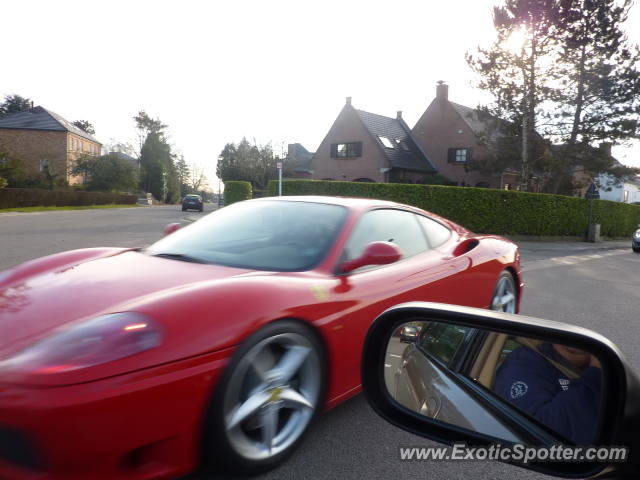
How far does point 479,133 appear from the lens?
103 feet

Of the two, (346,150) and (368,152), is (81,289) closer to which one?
(368,152)

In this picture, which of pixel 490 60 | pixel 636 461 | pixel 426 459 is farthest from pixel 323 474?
pixel 490 60

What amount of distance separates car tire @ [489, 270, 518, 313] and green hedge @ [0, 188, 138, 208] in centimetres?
3584

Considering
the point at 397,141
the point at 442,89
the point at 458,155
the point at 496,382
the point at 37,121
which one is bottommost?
the point at 496,382

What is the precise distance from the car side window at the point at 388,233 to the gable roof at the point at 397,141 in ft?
99.1

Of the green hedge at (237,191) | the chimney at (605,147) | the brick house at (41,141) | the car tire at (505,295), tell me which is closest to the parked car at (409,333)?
the car tire at (505,295)

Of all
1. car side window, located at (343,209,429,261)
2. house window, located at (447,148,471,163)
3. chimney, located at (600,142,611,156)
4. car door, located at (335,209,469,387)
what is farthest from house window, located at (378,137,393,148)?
car side window, located at (343,209,429,261)

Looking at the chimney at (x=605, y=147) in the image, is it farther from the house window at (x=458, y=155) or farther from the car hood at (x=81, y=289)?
the car hood at (x=81, y=289)

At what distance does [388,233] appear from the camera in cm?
334

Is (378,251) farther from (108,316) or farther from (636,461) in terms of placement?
(636,461)

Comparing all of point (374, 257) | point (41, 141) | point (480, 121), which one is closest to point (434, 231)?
point (374, 257)

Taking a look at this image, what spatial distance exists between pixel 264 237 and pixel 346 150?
3318 centimetres

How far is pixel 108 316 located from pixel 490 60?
1159 inches

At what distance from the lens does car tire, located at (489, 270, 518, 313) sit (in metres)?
4.06
